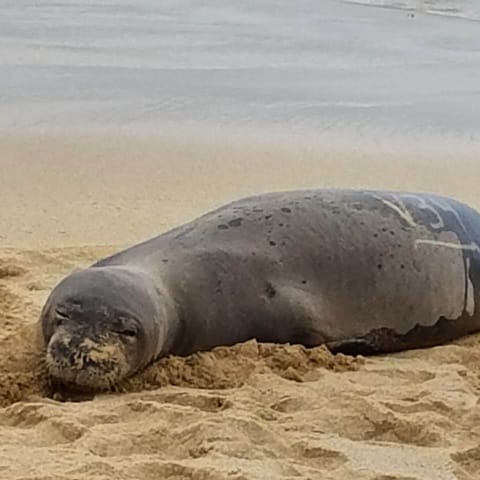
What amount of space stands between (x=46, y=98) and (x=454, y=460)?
577 centimetres

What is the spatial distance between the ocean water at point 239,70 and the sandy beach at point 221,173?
28 millimetres

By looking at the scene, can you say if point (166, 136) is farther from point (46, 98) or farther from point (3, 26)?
point (3, 26)

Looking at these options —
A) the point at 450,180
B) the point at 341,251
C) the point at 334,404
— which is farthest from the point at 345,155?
the point at 334,404

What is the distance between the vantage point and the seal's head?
3547mm

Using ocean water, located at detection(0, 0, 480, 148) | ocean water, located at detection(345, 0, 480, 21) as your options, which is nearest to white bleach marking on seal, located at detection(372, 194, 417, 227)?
ocean water, located at detection(0, 0, 480, 148)

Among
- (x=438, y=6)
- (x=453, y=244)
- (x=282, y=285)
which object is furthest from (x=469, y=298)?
(x=438, y=6)

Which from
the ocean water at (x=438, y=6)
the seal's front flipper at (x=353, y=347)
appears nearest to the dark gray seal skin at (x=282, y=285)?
the seal's front flipper at (x=353, y=347)

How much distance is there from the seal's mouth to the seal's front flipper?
0.78 metres

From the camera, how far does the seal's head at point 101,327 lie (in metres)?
3.55

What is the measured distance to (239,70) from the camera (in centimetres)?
977

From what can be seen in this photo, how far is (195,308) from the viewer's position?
3920 mm

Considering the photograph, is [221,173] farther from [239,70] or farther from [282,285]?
[282,285]

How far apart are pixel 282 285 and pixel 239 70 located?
19.3 feet

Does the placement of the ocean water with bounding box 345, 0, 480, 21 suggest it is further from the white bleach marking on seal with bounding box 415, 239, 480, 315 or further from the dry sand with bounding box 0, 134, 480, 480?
the white bleach marking on seal with bounding box 415, 239, 480, 315
